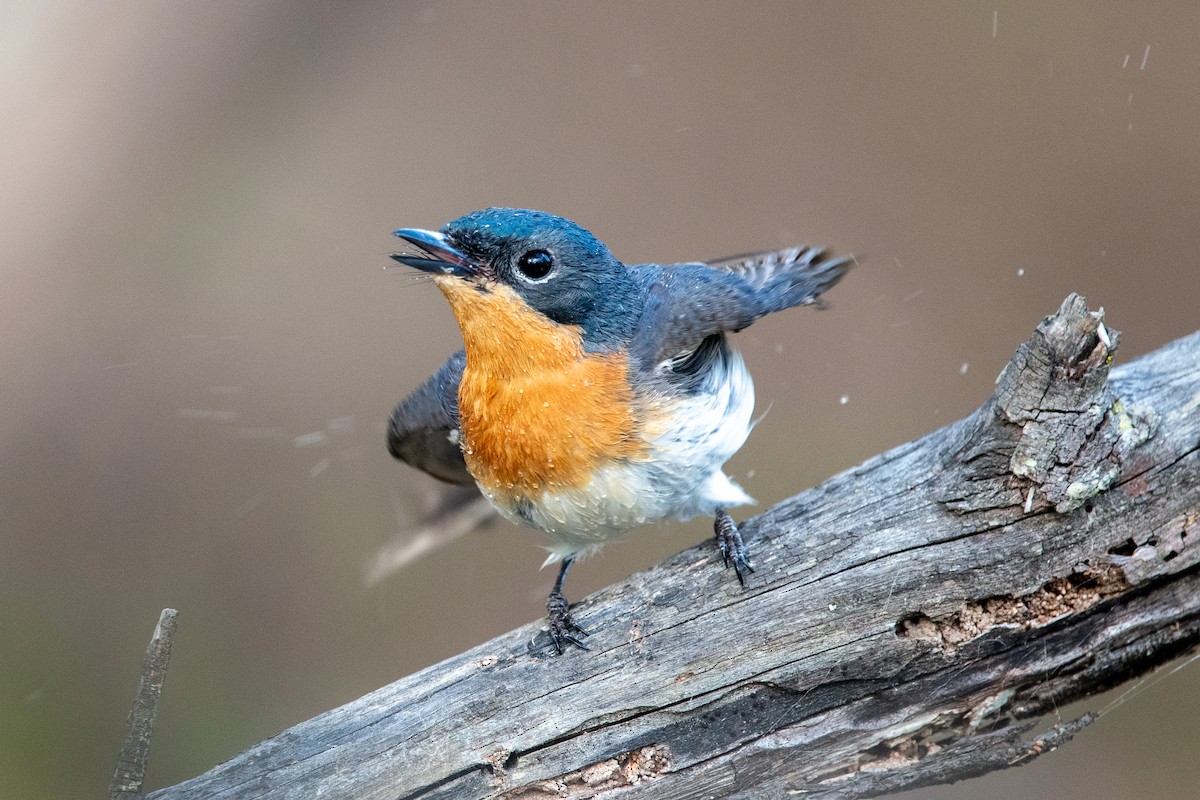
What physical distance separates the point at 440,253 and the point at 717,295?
0.99 metres

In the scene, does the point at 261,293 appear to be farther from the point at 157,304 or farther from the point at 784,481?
the point at 784,481

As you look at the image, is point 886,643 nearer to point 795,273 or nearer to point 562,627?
point 562,627

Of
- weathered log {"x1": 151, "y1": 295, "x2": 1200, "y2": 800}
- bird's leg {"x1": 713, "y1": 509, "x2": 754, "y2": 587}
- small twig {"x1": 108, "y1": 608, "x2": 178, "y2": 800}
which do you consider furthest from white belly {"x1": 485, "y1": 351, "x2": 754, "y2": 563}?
small twig {"x1": 108, "y1": 608, "x2": 178, "y2": 800}

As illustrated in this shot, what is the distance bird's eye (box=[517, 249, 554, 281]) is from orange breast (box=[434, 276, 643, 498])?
93mm

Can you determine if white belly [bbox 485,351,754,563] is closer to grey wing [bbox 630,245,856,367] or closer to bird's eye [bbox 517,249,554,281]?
grey wing [bbox 630,245,856,367]

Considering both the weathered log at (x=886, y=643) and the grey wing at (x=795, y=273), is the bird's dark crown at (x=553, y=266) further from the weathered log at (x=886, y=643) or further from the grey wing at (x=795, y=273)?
the weathered log at (x=886, y=643)

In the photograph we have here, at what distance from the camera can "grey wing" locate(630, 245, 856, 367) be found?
371cm

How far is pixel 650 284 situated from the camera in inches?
163

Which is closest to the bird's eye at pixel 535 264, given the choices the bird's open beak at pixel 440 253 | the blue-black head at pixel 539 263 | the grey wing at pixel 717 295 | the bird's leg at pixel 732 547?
the blue-black head at pixel 539 263

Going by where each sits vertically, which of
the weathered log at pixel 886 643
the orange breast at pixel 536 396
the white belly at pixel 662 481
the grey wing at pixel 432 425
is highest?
the grey wing at pixel 432 425

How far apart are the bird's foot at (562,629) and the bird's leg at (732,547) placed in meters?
0.54

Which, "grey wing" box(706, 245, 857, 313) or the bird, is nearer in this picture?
the bird

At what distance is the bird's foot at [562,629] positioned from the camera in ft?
11.7

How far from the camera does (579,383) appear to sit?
360 cm
